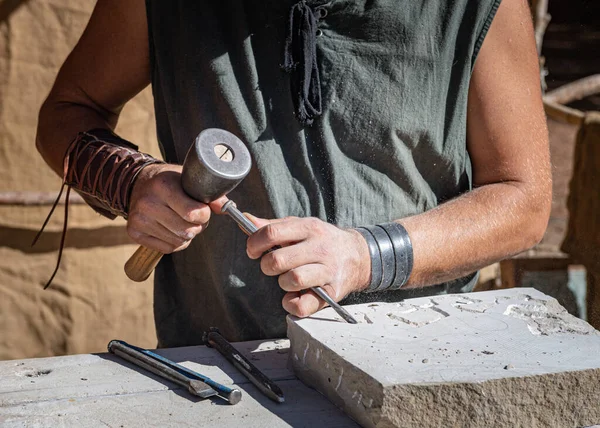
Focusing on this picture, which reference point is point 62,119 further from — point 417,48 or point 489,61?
point 489,61

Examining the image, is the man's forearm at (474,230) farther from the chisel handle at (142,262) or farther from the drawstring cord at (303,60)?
the chisel handle at (142,262)

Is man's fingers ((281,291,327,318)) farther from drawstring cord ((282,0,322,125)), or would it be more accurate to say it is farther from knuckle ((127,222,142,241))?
drawstring cord ((282,0,322,125))

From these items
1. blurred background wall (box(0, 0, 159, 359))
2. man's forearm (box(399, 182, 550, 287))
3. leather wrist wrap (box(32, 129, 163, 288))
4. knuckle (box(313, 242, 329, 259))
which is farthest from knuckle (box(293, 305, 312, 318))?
blurred background wall (box(0, 0, 159, 359))

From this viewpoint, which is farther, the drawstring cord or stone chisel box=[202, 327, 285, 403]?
→ the drawstring cord

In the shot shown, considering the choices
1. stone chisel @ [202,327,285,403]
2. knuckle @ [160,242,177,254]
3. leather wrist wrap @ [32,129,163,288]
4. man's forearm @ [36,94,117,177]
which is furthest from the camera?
man's forearm @ [36,94,117,177]

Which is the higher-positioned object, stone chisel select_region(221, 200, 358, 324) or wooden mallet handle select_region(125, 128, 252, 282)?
wooden mallet handle select_region(125, 128, 252, 282)

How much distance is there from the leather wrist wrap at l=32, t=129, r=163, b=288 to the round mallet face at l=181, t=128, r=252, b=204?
0.32 m

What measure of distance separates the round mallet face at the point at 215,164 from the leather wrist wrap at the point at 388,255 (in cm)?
38

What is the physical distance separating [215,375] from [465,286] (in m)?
0.88

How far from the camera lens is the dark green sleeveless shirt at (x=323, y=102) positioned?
6.16ft

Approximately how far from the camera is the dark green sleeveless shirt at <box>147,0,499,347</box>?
1.88 meters

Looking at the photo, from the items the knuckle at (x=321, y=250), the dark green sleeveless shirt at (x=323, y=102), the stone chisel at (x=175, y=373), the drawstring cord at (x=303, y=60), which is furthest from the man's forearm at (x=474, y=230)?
the stone chisel at (x=175, y=373)

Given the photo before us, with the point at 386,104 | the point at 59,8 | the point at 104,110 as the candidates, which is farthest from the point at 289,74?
the point at 59,8

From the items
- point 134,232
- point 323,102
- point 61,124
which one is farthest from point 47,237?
point 323,102
